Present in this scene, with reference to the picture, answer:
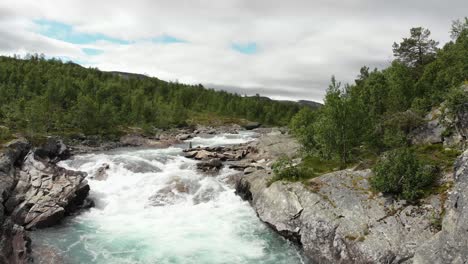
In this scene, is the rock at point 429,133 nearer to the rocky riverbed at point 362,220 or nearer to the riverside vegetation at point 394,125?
the riverside vegetation at point 394,125

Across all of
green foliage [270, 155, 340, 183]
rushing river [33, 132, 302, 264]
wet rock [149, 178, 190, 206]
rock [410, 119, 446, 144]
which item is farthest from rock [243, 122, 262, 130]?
green foliage [270, 155, 340, 183]

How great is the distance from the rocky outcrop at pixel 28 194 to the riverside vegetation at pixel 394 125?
2219 centimetres

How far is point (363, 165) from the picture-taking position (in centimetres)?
3309

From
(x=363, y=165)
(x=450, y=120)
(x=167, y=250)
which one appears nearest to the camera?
(x=167, y=250)

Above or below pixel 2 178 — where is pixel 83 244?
below

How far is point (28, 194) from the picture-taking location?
35219 mm

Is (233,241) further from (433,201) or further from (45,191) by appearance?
(45,191)

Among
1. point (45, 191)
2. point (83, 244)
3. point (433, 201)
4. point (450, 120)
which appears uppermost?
point (450, 120)

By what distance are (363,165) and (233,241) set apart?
46.1 ft

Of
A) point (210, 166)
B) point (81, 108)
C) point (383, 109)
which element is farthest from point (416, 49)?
point (81, 108)

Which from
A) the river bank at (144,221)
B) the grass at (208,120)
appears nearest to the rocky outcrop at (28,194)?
the river bank at (144,221)

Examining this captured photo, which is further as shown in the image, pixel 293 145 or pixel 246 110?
pixel 246 110

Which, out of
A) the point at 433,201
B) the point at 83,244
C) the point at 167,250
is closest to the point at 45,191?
the point at 83,244

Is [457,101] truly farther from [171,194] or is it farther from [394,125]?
[171,194]
